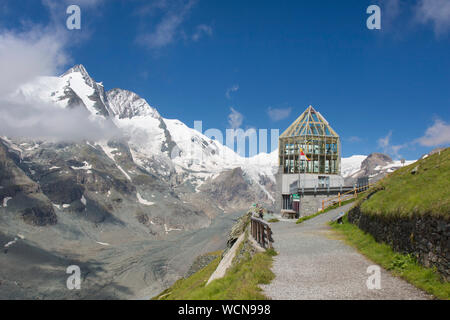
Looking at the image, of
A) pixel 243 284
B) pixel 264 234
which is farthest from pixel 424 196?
pixel 243 284

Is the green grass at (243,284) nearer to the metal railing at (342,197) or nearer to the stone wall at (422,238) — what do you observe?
the stone wall at (422,238)

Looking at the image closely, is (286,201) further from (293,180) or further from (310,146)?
(310,146)

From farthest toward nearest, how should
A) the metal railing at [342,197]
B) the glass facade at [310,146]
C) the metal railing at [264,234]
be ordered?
1. the glass facade at [310,146]
2. the metal railing at [342,197]
3. the metal railing at [264,234]

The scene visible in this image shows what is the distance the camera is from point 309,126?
57031mm

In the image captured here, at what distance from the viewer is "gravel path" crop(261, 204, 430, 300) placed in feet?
34.7

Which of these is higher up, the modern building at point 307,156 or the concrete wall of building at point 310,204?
the modern building at point 307,156

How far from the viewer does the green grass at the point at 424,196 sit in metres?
12.2

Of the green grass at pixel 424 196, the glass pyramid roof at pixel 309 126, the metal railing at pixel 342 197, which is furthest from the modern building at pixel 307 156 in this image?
the green grass at pixel 424 196

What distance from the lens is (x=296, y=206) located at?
4434cm

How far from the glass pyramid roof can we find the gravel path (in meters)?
39.0

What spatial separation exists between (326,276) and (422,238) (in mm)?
3901

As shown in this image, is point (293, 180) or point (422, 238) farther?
point (293, 180)
